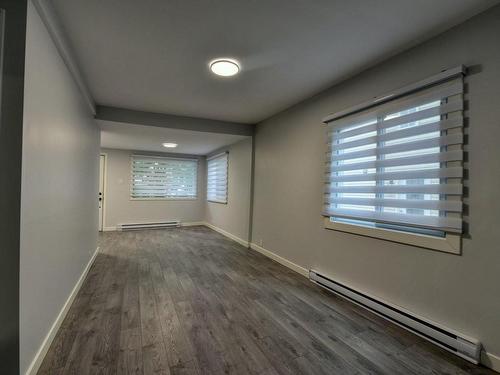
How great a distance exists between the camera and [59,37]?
5.96ft

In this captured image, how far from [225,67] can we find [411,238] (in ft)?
7.54

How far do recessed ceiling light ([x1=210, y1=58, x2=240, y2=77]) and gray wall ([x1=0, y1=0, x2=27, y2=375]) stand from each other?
142 centimetres

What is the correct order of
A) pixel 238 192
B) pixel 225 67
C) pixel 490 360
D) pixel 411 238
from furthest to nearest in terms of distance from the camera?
pixel 238 192
pixel 225 67
pixel 411 238
pixel 490 360

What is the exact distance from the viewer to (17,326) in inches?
51.9

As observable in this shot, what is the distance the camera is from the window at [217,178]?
605 cm

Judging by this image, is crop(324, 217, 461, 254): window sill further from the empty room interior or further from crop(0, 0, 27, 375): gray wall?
crop(0, 0, 27, 375): gray wall

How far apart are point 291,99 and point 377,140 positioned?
4.59ft

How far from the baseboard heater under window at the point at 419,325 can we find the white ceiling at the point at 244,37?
2.29 m

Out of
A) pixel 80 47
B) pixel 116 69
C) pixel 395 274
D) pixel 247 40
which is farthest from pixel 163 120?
pixel 395 274

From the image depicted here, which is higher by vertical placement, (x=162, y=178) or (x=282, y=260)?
(x=162, y=178)

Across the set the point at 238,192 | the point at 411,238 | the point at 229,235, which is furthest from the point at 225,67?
the point at 229,235

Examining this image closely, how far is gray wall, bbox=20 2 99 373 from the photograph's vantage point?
4.64 feet

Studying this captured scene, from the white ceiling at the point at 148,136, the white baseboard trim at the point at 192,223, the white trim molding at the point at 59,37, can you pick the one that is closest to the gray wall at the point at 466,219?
the white ceiling at the point at 148,136

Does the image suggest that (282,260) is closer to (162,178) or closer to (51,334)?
(51,334)
